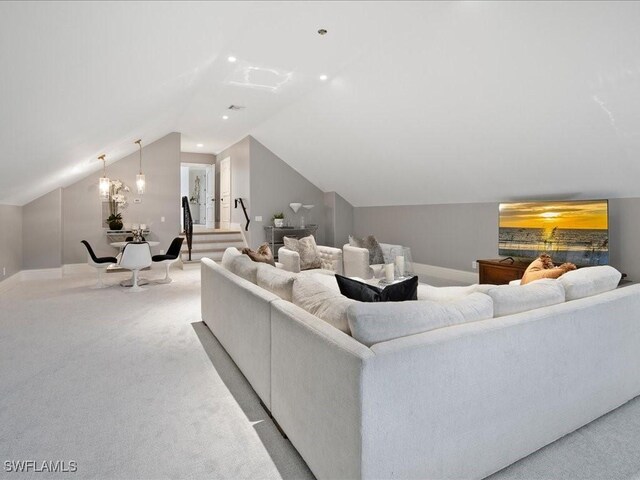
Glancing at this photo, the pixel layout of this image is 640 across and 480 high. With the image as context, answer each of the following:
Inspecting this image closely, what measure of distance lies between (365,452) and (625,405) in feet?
6.43

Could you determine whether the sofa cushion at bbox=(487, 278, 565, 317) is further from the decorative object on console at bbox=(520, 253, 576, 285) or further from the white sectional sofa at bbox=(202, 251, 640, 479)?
the decorative object on console at bbox=(520, 253, 576, 285)

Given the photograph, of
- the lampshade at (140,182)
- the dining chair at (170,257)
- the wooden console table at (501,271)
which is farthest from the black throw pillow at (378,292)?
the lampshade at (140,182)

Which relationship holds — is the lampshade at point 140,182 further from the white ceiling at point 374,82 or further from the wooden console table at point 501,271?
the wooden console table at point 501,271

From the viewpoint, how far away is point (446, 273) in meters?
6.78

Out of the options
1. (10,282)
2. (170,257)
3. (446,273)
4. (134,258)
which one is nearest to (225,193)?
(170,257)

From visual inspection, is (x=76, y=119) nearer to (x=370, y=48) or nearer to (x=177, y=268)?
(x=370, y=48)

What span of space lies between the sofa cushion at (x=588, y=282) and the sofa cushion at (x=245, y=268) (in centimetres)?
201

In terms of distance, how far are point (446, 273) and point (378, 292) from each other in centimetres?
512

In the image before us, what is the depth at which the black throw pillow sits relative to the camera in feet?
6.56

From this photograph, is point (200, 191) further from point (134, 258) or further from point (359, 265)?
point (359, 265)

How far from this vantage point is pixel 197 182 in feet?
44.7

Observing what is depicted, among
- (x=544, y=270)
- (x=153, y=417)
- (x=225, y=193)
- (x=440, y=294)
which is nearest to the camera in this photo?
(x=153, y=417)

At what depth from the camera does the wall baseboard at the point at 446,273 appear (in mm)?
6320

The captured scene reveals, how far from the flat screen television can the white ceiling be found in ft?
0.96
